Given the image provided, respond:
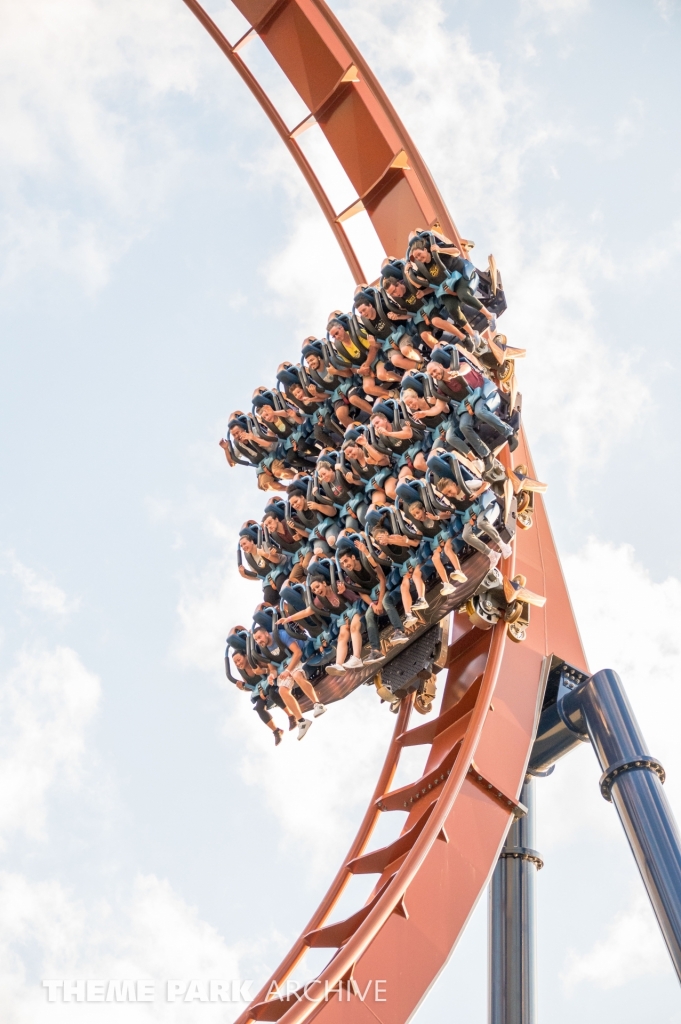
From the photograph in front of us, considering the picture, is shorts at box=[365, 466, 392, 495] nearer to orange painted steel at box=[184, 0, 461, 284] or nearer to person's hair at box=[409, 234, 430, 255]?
person's hair at box=[409, 234, 430, 255]

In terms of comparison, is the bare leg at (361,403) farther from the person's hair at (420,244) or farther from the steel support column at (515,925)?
the steel support column at (515,925)

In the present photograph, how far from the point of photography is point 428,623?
7.73m

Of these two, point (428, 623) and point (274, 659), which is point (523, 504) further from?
point (274, 659)

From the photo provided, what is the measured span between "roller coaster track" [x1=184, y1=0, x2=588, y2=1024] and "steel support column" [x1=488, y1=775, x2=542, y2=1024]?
74 centimetres

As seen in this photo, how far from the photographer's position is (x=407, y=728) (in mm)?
8711

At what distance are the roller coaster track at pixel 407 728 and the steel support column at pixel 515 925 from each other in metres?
0.74

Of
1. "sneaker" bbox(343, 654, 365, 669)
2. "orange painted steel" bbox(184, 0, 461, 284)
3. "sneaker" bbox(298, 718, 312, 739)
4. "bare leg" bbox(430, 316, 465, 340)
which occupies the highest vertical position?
"orange painted steel" bbox(184, 0, 461, 284)

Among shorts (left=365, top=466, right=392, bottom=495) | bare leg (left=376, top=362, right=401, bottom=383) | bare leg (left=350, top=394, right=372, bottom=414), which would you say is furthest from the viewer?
bare leg (left=350, top=394, right=372, bottom=414)

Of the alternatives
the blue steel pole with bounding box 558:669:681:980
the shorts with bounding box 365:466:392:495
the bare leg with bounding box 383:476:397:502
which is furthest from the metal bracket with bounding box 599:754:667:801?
the shorts with bounding box 365:466:392:495

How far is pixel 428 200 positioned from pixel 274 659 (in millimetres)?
4192

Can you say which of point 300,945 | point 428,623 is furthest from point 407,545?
point 300,945

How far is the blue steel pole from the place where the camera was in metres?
6.38

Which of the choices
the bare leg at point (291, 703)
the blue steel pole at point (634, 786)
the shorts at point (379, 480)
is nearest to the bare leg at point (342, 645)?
the bare leg at point (291, 703)

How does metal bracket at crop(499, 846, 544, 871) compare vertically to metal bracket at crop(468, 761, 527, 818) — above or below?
below
